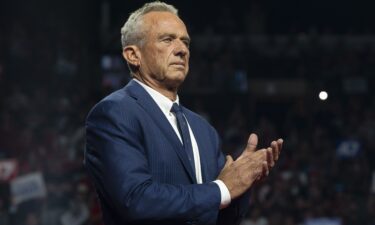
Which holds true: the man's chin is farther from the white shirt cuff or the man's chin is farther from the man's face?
the white shirt cuff

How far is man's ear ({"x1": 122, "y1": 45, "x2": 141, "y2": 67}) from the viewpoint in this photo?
8.57 ft

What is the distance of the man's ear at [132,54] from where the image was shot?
261 cm

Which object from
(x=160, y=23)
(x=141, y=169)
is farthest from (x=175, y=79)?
(x=141, y=169)

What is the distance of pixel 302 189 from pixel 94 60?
6.15 metres

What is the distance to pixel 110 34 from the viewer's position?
1620 cm

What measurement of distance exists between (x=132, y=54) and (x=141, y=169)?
426 millimetres

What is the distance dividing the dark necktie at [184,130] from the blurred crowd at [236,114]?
269 inches

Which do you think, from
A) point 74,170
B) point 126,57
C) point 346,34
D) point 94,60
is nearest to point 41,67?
point 94,60

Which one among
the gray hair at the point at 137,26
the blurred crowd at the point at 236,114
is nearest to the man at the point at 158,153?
the gray hair at the point at 137,26

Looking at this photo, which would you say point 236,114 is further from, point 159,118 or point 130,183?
point 130,183

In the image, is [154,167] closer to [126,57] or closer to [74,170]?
[126,57]

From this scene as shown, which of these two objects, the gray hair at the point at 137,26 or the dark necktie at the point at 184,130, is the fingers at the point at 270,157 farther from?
the gray hair at the point at 137,26

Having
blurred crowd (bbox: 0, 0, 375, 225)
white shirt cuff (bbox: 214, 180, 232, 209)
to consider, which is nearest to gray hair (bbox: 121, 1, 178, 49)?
white shirt cuff (bbox: 214, 180, 232, 209)

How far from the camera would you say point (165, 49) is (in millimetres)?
2562
